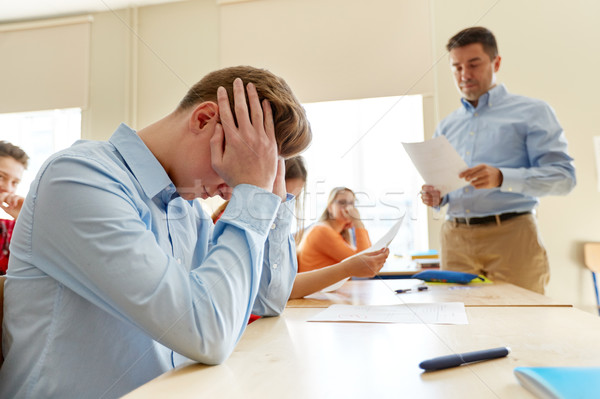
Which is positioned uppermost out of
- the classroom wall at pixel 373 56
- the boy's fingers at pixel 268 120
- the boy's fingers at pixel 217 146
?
the classroom wall at pixel 373 56

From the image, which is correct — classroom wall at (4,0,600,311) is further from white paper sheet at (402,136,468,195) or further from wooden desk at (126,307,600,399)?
wooden desk at (126,307,600,399)

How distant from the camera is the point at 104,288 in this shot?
52cm

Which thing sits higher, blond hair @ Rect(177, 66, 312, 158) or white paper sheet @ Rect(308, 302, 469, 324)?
blond hair @ Rect(177, 66, 312, 158)

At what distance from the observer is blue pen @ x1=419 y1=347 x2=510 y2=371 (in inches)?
19.3

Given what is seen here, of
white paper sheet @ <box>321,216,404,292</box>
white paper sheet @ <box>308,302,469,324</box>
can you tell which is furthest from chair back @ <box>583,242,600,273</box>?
white paper sheet @ <box>308,302,469,324</box>

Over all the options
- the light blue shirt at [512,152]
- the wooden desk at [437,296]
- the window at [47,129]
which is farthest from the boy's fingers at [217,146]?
the window at [47,129]

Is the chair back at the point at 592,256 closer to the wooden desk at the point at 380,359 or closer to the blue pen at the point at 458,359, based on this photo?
the wooden desk at the point at 380,359

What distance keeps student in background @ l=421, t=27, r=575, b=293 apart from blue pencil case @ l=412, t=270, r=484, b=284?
39 cm

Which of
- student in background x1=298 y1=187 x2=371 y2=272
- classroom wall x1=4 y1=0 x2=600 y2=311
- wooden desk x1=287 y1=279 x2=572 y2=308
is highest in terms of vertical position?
classroom wall x1=4 y1=0 x2=600 y2=311

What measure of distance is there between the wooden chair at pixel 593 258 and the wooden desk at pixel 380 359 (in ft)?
8.04

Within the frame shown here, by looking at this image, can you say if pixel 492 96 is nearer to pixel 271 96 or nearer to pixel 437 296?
pixel 437 296

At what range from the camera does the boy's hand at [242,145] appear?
0.68m

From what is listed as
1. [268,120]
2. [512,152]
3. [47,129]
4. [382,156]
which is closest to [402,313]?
[268,120]

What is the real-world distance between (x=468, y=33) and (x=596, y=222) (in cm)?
191
